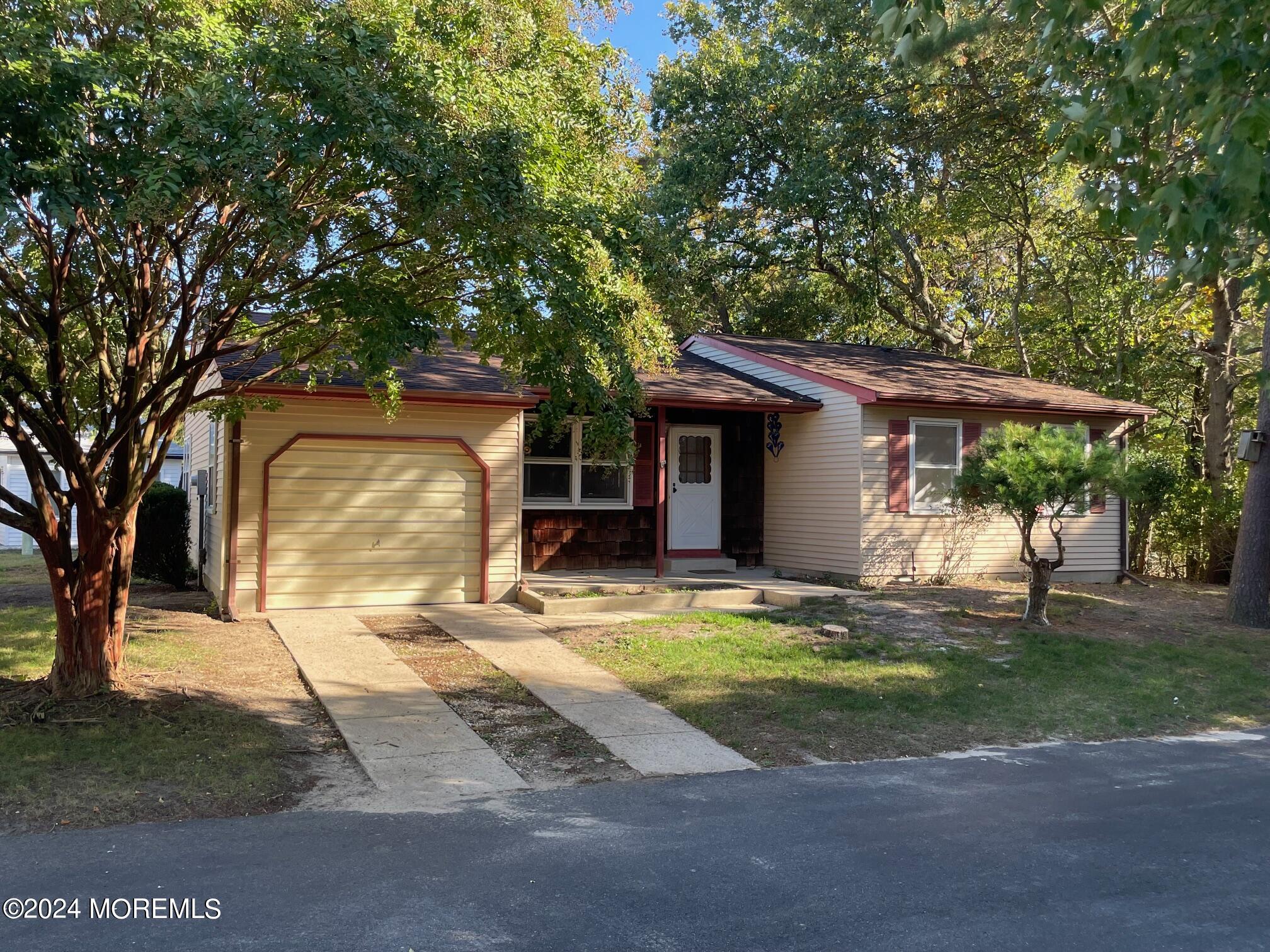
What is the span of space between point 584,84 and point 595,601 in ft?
20.5

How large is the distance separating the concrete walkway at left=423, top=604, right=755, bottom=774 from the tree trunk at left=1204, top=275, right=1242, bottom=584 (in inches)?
498

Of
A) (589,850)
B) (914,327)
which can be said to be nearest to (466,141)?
(589,850)

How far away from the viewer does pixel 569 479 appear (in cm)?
1494

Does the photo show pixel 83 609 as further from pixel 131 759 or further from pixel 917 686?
pixel 917 686

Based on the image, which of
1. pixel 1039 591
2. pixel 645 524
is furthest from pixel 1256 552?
pixel 645 524

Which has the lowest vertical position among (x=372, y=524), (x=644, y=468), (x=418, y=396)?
(x=372, y=524)

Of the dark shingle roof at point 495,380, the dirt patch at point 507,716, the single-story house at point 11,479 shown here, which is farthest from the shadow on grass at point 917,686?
the single-story house at point 11,479

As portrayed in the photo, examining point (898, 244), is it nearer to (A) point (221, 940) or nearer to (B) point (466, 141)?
(B) point (466, 141)

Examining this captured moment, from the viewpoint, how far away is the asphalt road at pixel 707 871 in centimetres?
391

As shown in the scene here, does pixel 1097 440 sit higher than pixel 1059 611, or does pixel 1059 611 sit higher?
pixel 1097 440

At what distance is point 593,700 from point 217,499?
6.99 metres

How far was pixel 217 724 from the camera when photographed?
6.93 meters

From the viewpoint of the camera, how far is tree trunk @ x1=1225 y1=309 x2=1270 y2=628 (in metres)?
12.3

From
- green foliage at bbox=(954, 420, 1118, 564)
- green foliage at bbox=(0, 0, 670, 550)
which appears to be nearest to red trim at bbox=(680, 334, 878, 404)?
green foliage at bbox=(954, 420, 1118, 564)
